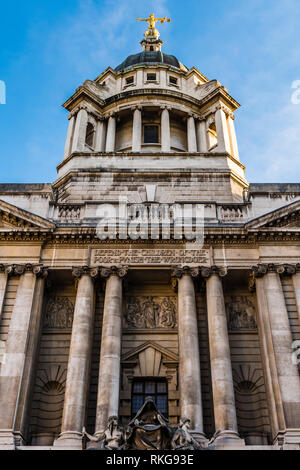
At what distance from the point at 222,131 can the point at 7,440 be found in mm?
24041

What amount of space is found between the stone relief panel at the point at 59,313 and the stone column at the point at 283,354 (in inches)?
374

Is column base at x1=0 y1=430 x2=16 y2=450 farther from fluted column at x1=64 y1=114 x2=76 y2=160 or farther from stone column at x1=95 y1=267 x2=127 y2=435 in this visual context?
fluted column at x1=64 y1=114 x2=76 y2=160

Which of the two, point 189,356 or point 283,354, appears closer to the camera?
point 283,354

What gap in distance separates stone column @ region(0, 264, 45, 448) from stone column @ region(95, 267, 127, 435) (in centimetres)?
316

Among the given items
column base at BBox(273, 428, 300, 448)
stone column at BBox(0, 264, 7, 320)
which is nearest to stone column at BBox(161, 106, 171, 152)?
stone column at BBox(0, 264, 7, 320)

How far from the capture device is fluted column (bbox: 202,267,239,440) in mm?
18875

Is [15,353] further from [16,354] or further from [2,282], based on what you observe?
[2,282]

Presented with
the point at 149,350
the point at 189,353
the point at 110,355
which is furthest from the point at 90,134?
the point at 189,353

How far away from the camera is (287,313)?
21.3m

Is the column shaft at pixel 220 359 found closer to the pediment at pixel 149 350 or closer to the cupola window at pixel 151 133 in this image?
the pediment at pixel 149 350

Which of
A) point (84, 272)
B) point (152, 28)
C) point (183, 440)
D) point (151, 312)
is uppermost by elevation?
point (152, 28)

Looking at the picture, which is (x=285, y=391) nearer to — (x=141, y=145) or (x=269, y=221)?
(x=269, y=221)

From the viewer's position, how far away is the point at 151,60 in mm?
41875
